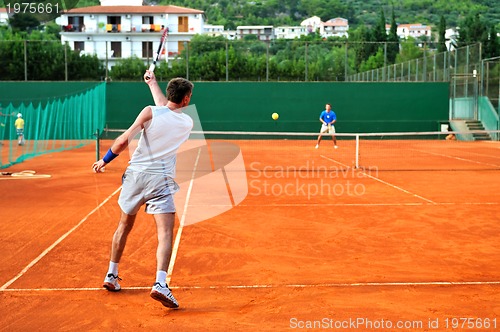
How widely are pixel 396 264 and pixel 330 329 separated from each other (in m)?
2.35

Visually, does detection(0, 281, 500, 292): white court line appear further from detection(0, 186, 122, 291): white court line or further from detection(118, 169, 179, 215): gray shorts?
detection(118, 169, 179, 215): gray shorts

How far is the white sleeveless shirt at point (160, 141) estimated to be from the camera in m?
5.52

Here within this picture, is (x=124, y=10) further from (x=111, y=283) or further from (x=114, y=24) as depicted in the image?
(x=111, y=283)

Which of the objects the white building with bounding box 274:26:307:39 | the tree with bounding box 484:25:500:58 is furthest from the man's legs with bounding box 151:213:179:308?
the white building with bounding box 274:26:307:39

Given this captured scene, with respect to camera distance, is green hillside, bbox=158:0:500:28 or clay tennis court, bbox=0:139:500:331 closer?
clay tennis court, bbox=0:139:500:331

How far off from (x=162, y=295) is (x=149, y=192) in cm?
85

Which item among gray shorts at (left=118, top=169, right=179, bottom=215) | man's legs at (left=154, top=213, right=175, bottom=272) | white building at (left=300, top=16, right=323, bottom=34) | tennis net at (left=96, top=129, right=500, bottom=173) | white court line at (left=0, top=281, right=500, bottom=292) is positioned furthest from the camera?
white building at (left=300, top=16, right=323, bottom=34)

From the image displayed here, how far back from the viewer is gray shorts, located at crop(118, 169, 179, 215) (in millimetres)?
5562

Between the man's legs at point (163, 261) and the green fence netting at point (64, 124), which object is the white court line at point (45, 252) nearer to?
the man's legs at point (163, 261)

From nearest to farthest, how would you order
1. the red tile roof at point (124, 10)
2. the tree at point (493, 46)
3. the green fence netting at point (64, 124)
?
the green fence netting at point (64, 124) < the tree at point (493, 46) < the red tile roof at point (124, 10)

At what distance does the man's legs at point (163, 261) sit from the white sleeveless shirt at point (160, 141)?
387 millimetres

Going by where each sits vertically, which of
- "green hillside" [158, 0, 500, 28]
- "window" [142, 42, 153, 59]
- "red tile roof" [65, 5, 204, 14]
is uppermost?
"green hillside" [158, 0, 500, 28]

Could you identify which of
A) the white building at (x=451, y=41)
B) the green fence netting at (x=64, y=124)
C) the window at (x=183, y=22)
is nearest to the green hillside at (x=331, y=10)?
the white building at (x=451, y=41)

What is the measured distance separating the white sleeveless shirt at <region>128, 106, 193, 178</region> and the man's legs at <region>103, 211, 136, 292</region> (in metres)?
0.48
